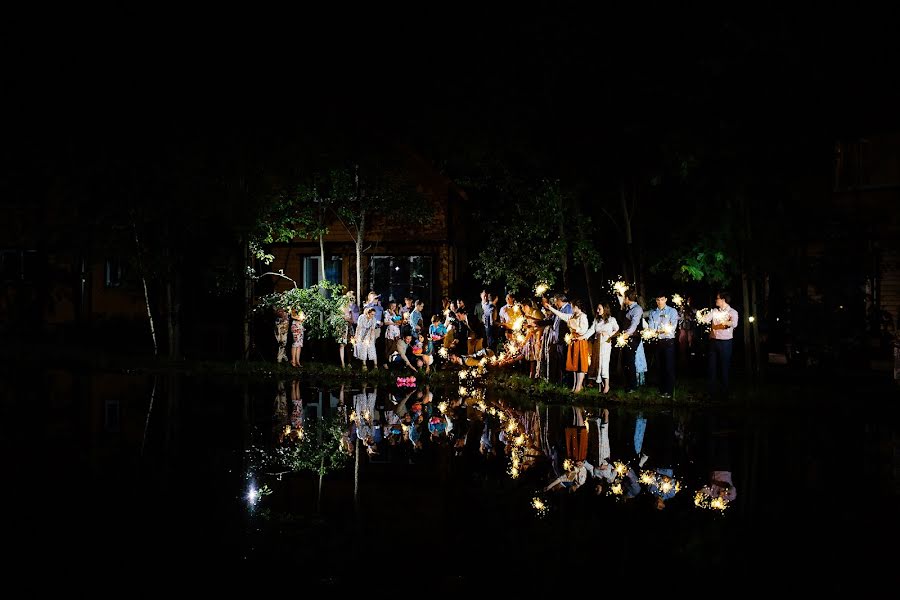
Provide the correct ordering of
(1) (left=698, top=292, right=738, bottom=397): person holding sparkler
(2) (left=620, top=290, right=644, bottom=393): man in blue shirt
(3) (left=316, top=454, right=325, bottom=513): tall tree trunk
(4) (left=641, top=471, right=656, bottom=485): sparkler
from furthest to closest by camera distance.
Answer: (2) (left=620, top=290, right=644, bottom=393): man in blue shirt, (1) (left=698, top=292, right=738, bottom=397): person holding sparkler, (4) (left=641, top=471, right=656, bottom=485): sparkler, (3) (left=316, top=454, right=325, bottom=513): tall tree trunk

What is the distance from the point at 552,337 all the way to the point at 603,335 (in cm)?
180

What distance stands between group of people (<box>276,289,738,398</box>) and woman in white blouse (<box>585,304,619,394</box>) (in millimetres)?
Result: 16

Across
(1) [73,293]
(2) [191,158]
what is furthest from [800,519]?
(1) [73,293]

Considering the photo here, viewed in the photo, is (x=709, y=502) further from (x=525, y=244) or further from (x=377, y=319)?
(x=525, y=244)

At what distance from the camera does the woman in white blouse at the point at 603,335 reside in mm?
15859

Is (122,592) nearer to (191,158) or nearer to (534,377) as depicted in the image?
(534,377)

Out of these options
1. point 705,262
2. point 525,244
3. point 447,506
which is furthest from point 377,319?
point 447,506

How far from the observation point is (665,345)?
15508 millimetres

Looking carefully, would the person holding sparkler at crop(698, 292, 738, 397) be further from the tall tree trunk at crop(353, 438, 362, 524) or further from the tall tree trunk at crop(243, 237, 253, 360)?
the tall tree trunk at crop(243, 237, 253, 360)

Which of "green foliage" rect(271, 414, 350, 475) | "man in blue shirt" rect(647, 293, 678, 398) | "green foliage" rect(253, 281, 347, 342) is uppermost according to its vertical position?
"green foliage" rect(253, 281, 347, 342)

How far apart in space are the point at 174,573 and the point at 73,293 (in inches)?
1104

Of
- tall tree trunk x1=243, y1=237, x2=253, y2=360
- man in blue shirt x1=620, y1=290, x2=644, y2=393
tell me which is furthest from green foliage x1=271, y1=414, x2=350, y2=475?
tall tree trunk x1=243, y1=237, x2=253, y2=360

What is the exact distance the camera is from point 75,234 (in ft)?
86.2

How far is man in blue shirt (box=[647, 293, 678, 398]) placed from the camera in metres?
15.5
